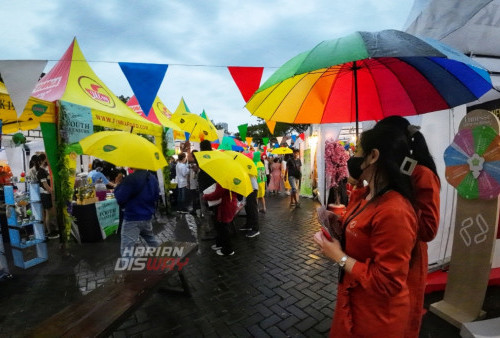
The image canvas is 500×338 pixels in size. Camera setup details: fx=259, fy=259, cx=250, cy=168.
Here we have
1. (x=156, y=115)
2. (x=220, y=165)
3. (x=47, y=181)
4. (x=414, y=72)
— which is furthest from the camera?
(x=156, y=115)

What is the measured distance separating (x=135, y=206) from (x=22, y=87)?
2.32 metres

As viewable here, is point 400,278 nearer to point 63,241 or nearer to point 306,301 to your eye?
point 306,301

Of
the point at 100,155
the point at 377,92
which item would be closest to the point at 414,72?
the point at 377,92

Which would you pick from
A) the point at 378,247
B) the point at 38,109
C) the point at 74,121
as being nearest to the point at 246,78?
the point at 378,247

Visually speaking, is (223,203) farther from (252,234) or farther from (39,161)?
(39,161)

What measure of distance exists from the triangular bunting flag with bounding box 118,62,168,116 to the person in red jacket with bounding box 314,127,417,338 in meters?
3.81

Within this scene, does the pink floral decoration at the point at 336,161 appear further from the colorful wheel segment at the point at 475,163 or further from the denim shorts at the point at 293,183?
the colorful wheel segment at the point at 475,163

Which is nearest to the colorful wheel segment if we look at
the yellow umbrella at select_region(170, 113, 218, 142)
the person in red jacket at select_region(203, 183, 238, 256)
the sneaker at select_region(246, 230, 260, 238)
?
the person in red jacket at select_region(203, 183, 238, 256)

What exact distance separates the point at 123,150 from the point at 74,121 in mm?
3284

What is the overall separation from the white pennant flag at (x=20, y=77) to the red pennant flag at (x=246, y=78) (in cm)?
281

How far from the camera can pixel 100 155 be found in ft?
9.84

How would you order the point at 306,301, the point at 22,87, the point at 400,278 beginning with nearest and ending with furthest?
1. the point at 400,278
2. the point at 306,301
3. the point at 22,87

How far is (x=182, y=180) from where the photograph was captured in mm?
8602

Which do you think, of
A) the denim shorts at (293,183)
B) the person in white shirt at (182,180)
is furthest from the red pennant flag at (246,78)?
the denim shorts at (293,183)
